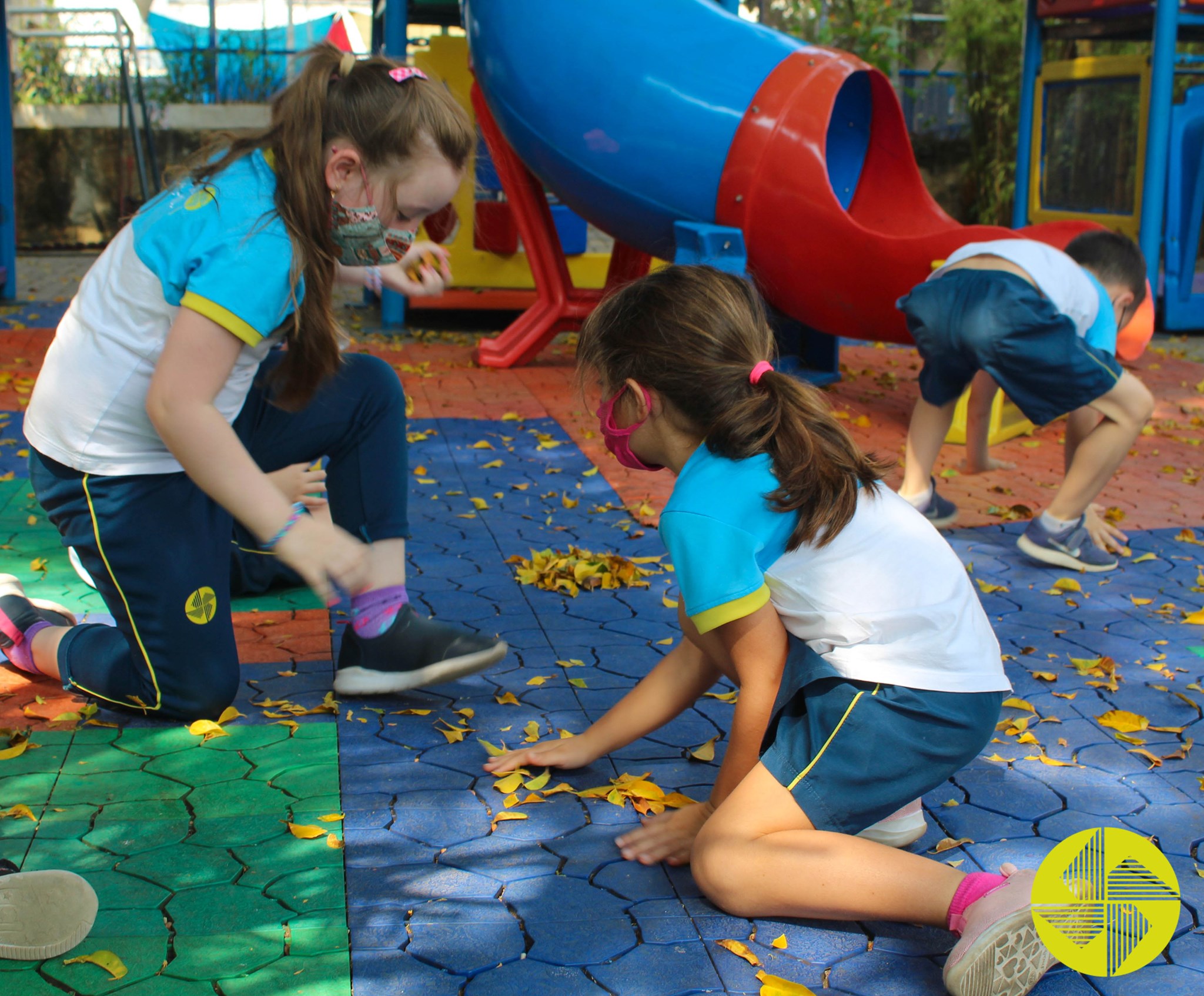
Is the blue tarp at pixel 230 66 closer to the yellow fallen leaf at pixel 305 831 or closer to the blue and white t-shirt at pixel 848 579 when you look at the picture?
the yellow fallen leaf at pixel 305 831

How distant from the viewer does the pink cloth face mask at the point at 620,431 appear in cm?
209

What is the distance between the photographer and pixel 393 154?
2328 mm

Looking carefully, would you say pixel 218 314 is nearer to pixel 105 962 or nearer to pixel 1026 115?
pixel 105 962

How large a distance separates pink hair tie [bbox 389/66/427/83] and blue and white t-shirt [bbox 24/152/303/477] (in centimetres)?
30

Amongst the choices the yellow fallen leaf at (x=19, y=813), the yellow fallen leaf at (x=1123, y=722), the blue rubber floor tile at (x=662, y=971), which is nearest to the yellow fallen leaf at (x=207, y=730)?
the yellow fallen leaf at (x=19, y=813)

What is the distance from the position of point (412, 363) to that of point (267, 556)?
382 centimetres

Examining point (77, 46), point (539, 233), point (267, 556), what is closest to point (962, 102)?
point (539, 233)

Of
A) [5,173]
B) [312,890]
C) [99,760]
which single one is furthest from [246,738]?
[5,173]

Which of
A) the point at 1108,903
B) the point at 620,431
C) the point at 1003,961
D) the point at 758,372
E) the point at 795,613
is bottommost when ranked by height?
the point at 1003,961

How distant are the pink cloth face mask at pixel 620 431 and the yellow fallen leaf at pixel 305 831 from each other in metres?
0.87

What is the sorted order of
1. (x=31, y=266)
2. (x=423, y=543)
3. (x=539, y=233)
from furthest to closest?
(x=31, y=266), (x=539, y=233), (x=423, y=543)

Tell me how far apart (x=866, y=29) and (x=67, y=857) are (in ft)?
42.1

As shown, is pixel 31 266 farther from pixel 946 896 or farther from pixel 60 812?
pixel 946 896

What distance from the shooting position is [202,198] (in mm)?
2361
